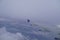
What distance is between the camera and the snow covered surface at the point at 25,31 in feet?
4.51

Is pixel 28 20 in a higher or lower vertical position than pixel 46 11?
lower

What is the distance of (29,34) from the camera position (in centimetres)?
141

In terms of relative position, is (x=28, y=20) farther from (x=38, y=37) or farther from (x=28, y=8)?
(x=38, y=37)

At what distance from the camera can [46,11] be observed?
1.40 meters

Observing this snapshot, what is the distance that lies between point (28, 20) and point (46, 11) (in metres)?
0.28

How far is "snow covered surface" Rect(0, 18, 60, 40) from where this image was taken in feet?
4.51

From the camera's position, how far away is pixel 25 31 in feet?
4.65

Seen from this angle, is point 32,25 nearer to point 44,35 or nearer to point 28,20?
point 28,20

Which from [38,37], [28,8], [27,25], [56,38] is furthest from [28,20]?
[56,38]

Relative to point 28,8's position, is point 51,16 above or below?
below

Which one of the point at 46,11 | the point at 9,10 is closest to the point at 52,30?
the point at 46,11

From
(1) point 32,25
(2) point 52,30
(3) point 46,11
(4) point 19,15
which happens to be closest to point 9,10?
(4) point 19,15

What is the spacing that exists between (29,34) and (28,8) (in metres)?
0.37

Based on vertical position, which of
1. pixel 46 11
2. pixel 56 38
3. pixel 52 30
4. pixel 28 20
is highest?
pixel 46 11
